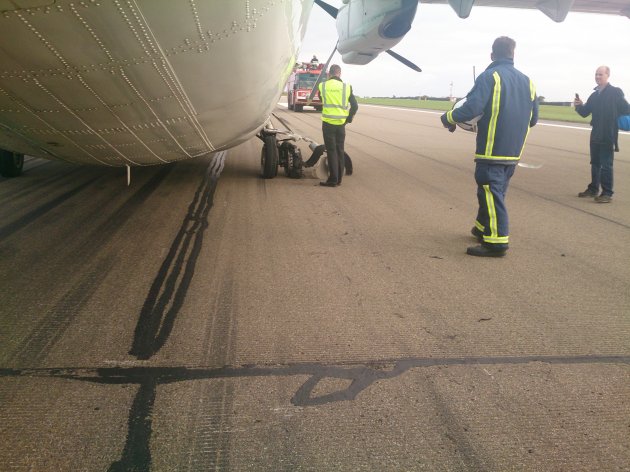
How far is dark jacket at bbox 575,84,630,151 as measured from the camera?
6.60 m

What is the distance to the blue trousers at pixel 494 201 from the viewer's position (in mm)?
4375

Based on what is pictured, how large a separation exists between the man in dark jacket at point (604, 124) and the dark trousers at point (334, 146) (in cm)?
355

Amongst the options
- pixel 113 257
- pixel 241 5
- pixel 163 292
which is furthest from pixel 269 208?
pixel 241 5

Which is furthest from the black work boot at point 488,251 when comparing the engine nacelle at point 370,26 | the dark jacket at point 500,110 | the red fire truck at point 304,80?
the red fire truck at point 304,80

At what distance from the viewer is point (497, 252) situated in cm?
439

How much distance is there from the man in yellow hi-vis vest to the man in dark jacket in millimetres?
3409

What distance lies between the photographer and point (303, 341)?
2.77 metres

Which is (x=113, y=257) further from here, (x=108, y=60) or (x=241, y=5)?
(x=241, y=5)

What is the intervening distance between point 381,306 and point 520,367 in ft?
3.24

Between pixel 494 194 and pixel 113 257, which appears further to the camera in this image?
pixel 494 194

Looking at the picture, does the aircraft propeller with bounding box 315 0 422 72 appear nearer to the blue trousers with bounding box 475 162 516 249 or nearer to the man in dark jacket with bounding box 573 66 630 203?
the man in dark jacket with bounding box 573 66 630 203

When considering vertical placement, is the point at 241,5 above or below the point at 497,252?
above

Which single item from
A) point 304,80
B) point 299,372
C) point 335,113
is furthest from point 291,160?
point 304,80

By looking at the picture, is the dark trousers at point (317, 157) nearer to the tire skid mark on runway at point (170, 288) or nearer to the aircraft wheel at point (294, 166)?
the aircraft wheel at point (294, 166)
